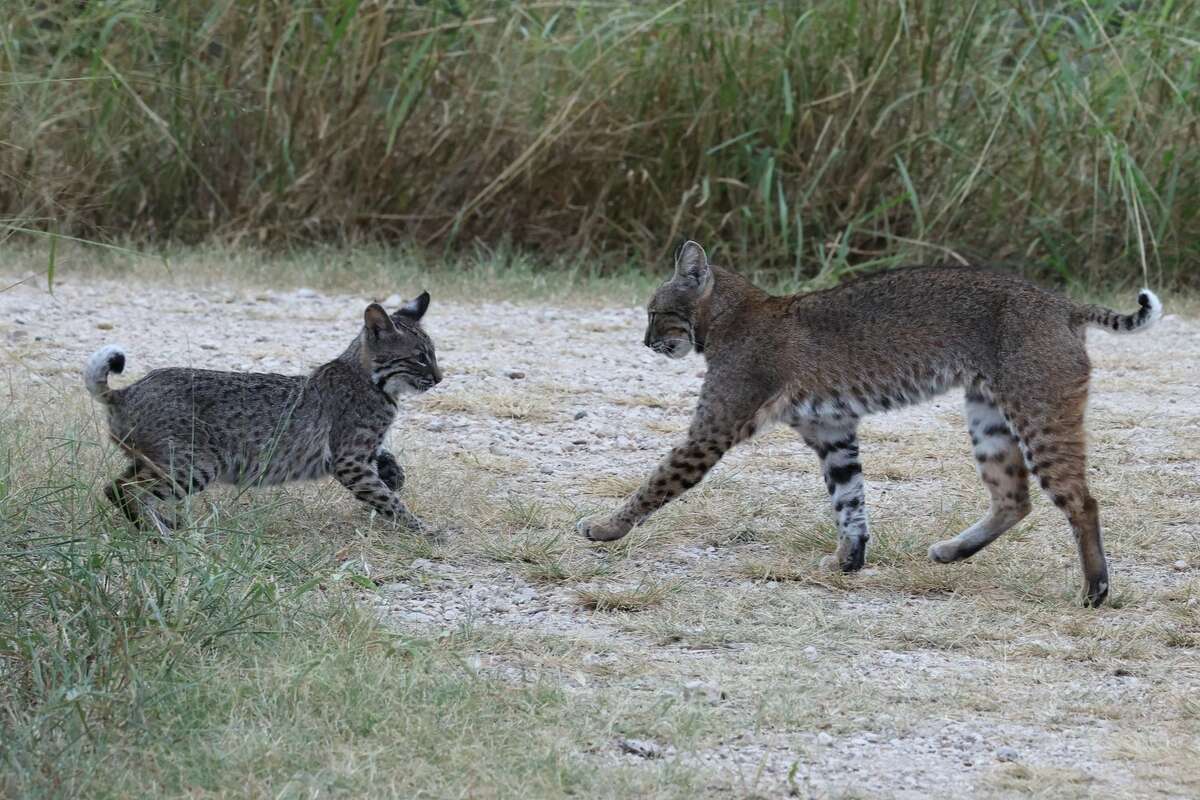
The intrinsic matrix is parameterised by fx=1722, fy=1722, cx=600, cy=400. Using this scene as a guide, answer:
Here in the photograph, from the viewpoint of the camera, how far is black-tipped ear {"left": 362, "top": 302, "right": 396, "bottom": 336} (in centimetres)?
630

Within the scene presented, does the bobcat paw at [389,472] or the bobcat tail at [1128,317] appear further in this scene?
the bobcat paw at [389,472]

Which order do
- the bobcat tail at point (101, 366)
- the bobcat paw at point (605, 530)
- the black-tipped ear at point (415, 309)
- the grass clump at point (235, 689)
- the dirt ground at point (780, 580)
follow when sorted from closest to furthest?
the grass clump at point (235, 689)
the dirt ground at point (780, 580)
the bobcat tail at point (101, 366)
the bobcat paw at point (605, 530)
the black-tipped ear at point (415, 309)

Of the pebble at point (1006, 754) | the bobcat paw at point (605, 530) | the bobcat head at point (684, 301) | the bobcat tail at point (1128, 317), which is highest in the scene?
the bobcat tail at point (1128, 317)

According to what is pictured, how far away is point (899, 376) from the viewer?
587 cm

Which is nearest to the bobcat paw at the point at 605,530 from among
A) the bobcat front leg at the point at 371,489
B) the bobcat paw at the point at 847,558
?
the bobcat front leg at the point at 371,489

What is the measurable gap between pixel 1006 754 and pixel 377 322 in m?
3.05

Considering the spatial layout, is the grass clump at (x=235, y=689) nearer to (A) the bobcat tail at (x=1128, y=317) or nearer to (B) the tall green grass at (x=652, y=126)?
(A) the bobcat tail at (x=1128, y=317)

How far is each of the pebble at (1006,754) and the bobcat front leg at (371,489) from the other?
2439 millimetres

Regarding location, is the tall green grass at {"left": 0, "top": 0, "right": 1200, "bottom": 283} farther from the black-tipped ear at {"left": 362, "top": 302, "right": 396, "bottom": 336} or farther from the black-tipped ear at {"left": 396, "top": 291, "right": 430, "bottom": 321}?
the black-tipped ear at {"left": 362, "top": 302, "right": 396, "bottom": 336}

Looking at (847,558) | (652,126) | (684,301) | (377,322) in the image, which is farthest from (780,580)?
(652,126)

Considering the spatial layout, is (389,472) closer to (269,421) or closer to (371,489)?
(371,489)

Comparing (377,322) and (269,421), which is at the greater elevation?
(377,322)

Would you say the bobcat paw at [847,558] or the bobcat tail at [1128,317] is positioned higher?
the bobcat tail at [1128,317]

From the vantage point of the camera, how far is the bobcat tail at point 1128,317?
572 centimetres
